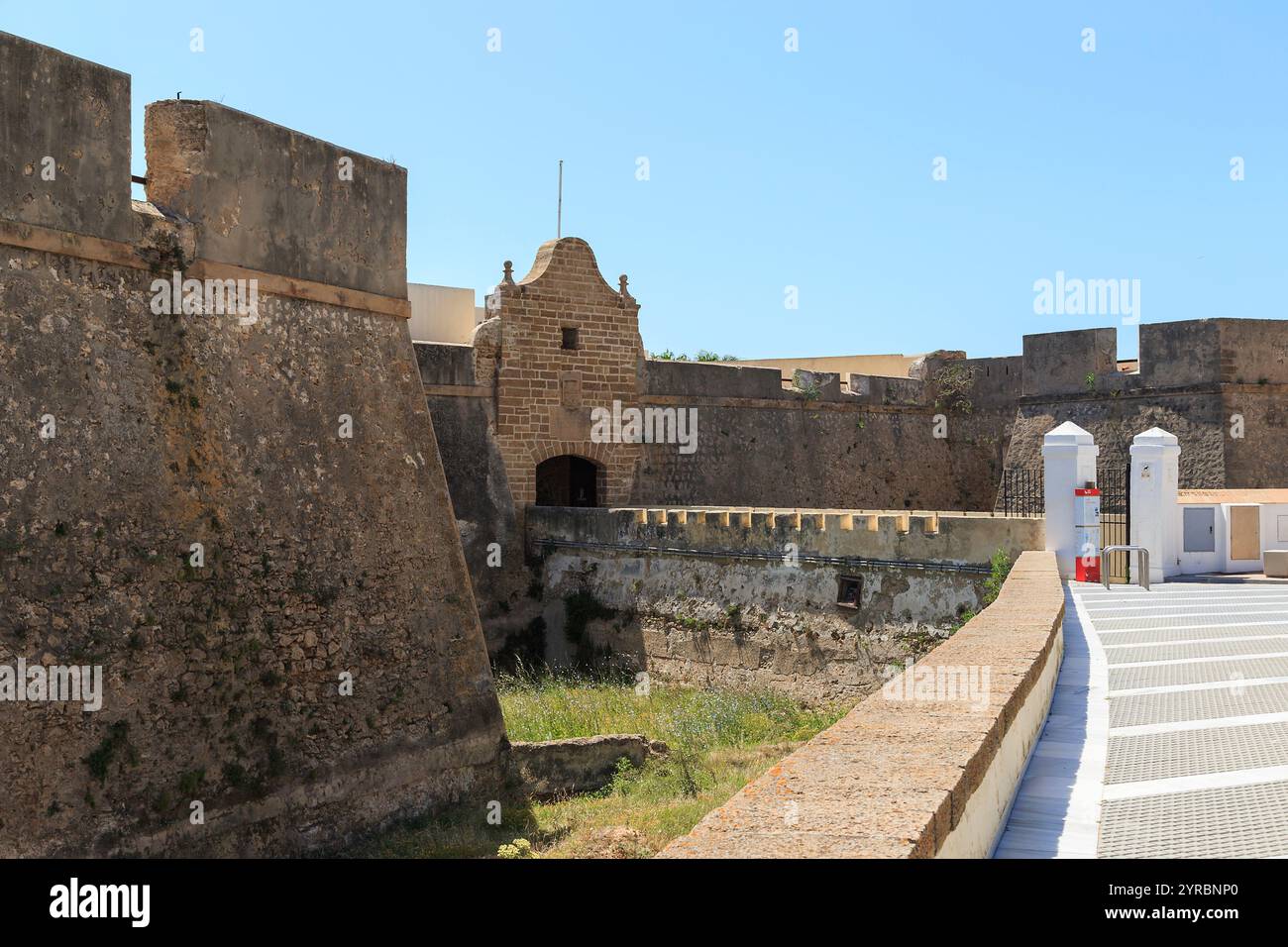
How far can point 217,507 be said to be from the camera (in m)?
8.90

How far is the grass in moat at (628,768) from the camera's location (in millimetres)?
9469

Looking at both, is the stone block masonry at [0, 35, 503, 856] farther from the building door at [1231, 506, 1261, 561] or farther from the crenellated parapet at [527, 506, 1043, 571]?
the building door at [1231, 506, 1261, 561]

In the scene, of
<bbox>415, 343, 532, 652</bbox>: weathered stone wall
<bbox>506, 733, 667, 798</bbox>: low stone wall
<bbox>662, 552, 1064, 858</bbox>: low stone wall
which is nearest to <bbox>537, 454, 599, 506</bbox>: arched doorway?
<bbox>415, 343, 532, 652</bbox>: weathered stone wall

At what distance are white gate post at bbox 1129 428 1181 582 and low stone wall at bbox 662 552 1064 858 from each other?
7943 mm

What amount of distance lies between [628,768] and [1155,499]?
6.43 m

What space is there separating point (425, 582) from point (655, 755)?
10.7 feet

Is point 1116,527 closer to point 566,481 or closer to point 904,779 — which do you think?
point 566,481

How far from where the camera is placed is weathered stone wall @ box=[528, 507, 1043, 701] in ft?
45.3

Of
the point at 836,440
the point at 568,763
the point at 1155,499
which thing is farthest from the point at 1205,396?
the point at 568,763

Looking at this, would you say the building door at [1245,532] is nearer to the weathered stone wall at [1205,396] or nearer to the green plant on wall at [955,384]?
the weathered stone wall at [1205,396]

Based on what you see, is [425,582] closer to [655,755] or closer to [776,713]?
[655,755]

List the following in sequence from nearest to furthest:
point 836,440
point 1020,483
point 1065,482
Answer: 1. point 1065,482
2. point 1020,483
3. point 836,440

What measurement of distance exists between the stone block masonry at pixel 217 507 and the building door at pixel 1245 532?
882 centimetres
